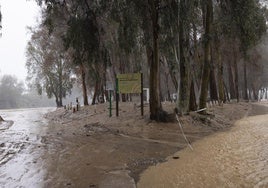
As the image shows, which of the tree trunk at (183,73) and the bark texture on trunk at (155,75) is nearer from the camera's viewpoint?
the bark texture on trunk at (155,75)

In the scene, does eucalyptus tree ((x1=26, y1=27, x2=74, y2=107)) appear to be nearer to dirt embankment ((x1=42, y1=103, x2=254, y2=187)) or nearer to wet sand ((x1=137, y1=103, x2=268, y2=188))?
dirt embankment ((x1=42, y1=103, x2=254, y2=187))

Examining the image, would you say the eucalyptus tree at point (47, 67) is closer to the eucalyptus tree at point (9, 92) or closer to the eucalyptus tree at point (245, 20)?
the eucalyptus tree at point (245, 20)

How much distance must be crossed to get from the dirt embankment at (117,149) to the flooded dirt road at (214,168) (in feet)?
1.40

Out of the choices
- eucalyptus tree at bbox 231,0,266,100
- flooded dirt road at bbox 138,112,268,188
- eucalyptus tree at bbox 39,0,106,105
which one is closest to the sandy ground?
flooded dirt road at bbox 138,112,268,188

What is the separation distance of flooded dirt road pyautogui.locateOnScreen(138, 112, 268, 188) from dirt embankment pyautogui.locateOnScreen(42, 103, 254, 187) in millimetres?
426

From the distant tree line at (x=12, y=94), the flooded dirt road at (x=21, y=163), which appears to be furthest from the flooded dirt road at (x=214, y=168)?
the distant tree line at (x=12, y=94)

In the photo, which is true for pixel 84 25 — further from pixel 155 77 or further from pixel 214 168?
pixel 214 168

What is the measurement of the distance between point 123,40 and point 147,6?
1.81 meters

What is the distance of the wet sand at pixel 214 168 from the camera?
7035 millimetres

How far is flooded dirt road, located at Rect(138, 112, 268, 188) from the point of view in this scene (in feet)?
23.1

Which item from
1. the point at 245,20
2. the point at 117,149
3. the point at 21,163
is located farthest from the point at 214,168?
the point at 245,20

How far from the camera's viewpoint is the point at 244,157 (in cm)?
921

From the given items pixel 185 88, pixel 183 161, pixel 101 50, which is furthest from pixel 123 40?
pixel 183 161

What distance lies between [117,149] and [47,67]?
35259 millimetres
